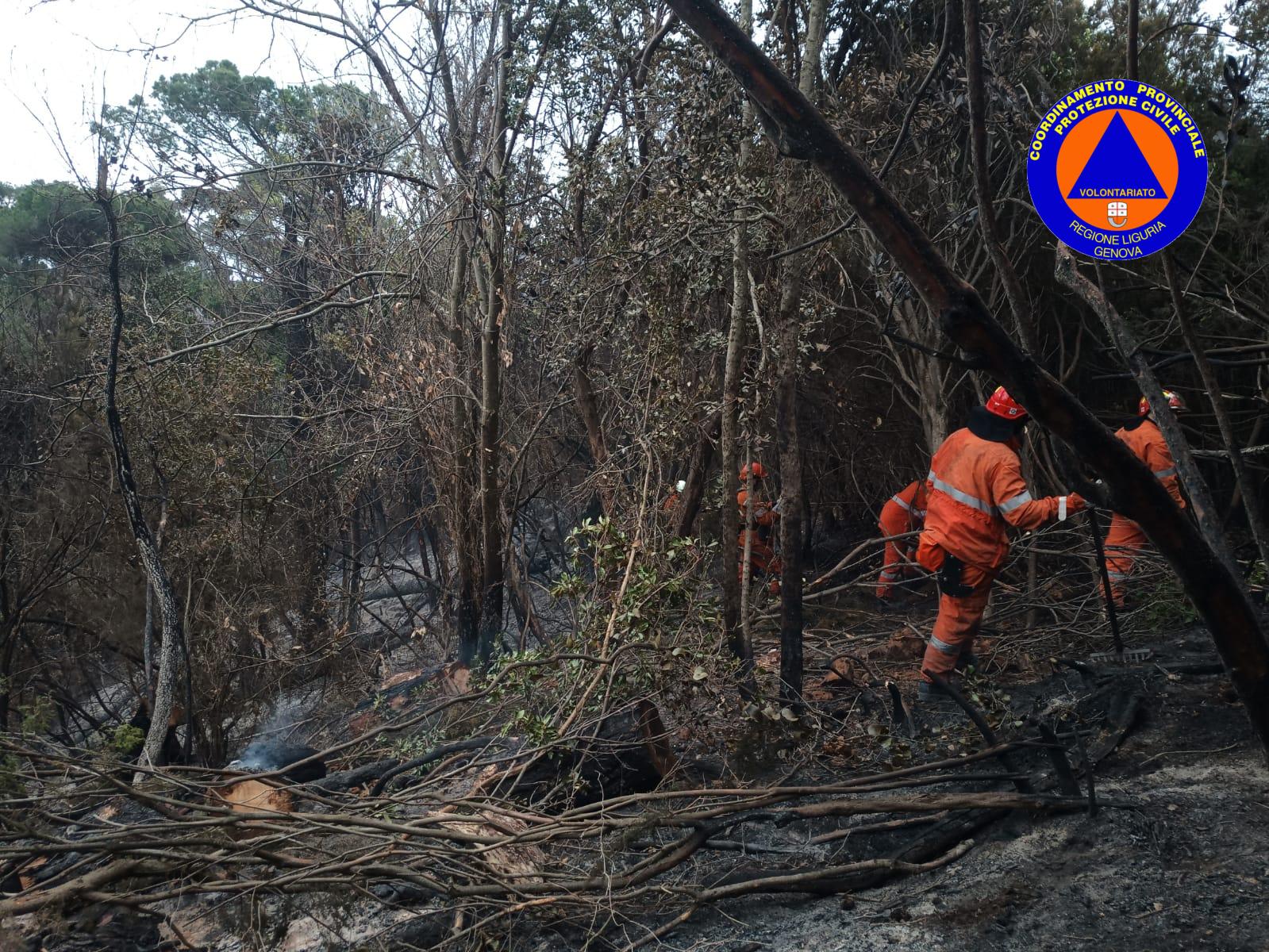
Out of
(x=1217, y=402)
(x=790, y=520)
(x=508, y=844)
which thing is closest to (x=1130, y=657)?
(x=790, y=520)

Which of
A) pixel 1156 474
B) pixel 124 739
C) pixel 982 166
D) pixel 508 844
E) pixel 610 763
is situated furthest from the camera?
pixel 1156 474

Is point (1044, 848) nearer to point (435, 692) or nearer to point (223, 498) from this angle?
point (435, 692)

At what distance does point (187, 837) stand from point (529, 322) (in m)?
5.46

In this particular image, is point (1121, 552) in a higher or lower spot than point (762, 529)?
lower

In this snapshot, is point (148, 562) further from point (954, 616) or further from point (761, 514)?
point (954, 616)

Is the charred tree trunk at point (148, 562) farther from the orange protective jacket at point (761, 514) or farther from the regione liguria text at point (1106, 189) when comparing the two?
the regione liguria text at point (1106, 189)

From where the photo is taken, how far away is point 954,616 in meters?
5.13

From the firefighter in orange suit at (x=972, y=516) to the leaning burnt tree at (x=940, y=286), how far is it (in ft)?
8.47

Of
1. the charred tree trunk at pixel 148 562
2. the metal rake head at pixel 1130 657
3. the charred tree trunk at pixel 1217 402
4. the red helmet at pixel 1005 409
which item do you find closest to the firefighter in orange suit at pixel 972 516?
the red helmet at pixel 1005 409

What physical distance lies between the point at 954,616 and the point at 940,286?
3.42m

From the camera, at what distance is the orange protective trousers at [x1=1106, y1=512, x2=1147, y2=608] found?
5.70 meters

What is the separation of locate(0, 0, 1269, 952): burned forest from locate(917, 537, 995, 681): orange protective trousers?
0.03 meters

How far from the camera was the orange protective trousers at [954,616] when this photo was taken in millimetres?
5062

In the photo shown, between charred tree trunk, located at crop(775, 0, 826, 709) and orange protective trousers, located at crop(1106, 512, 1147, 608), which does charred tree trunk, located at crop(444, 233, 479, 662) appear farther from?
orange protective trousers, located at crop(1106, 512, 1147, 608)
